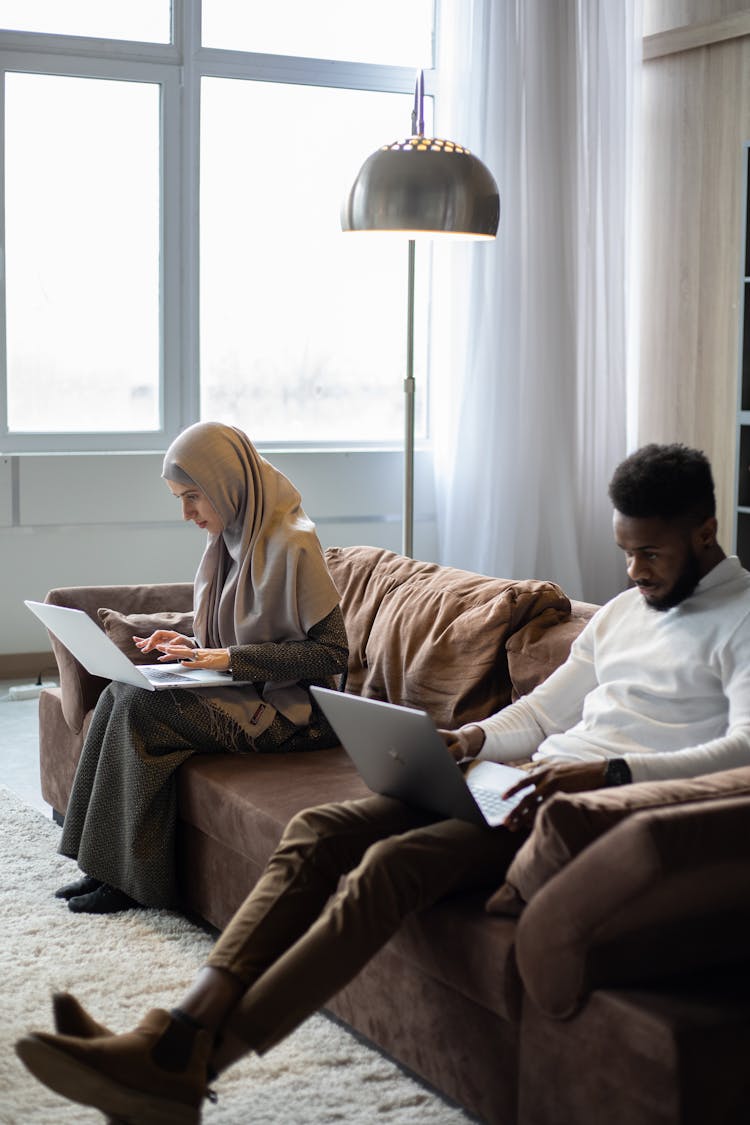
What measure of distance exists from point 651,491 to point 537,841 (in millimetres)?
635

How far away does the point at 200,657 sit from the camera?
9.36 feet

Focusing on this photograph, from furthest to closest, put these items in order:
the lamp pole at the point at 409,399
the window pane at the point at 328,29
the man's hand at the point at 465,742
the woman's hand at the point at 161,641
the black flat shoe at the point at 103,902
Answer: the window pane at the point at 328,29, the lamp pole at the point at 409,399, the woman's hand at the point at 161,641, the black flat shoe at the point at 103,902, the man's hand at the point at 465,742

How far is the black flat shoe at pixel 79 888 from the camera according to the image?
2898 mm

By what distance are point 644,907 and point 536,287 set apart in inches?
171

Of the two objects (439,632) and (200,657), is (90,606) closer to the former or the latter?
(200,657)

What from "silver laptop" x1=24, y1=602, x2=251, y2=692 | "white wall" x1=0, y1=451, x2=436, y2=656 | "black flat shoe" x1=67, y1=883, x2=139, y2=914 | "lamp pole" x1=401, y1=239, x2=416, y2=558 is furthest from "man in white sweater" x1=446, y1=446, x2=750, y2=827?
"white wall" x1=0, y1=451, x2=436, y2=656

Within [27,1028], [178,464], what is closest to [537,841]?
[27,1028]

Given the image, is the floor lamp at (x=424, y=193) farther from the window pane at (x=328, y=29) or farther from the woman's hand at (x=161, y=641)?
the window pane at (x=328, y=29)

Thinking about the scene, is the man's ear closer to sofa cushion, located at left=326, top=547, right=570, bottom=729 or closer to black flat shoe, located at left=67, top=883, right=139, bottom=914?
sofa cushion, located at left=326, top=547, right=570, bottom=729

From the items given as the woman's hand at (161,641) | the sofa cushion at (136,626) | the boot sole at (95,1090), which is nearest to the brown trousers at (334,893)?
the boot sole at (95,1090)

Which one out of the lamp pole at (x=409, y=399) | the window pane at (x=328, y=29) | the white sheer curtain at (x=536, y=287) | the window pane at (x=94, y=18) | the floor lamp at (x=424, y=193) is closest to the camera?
the floor lamp at (x=424, y=193)

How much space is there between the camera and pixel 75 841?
299cm

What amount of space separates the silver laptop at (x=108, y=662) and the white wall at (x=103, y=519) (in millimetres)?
2319

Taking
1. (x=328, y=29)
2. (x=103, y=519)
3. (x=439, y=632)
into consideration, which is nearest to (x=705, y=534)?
(x=439, y=632)
